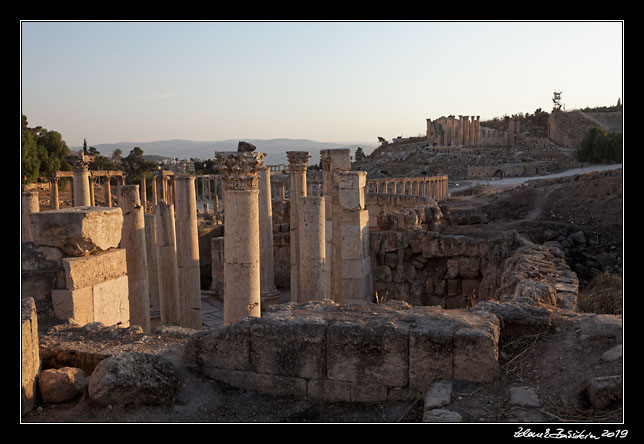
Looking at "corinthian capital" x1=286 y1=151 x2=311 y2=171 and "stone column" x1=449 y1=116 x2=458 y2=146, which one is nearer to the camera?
"corinthian capital" x1=286 y1=151 x2=311 y2=171

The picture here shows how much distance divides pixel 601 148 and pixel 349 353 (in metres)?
56.8

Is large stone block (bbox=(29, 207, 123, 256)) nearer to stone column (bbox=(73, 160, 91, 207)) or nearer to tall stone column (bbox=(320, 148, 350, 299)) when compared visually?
tall stone column (bbox=(320, 148, 350, 299))

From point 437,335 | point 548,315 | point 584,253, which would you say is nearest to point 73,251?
point 437,335

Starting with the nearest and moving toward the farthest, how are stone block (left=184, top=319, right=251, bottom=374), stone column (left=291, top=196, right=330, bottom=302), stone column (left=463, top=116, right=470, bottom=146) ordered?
stone block (left=184, top=319, right=251, bottom=374)
stone column (left=291, top=196, right=330, bottom=302)
stone column (left=463, top=116, right=470, bottom=146)

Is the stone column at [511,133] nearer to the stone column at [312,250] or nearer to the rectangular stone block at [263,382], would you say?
the stone column at [312,250]

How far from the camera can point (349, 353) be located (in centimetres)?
608

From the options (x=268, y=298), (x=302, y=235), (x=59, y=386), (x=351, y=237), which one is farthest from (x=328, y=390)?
(x=268, y=298)

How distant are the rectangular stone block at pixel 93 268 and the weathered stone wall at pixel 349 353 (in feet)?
8.02

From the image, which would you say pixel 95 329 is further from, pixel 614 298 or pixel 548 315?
pixel 614 298

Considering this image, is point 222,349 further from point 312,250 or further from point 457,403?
point 312,250

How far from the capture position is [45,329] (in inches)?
302

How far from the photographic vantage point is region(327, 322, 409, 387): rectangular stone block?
5977mm

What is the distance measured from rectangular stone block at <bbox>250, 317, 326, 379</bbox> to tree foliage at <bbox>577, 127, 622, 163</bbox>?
53.6 meters

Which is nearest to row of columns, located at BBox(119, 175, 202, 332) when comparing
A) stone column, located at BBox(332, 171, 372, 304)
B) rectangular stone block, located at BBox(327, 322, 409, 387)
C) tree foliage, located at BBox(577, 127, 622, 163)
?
stone column, located at BBox(332, 171, 372, 304)
